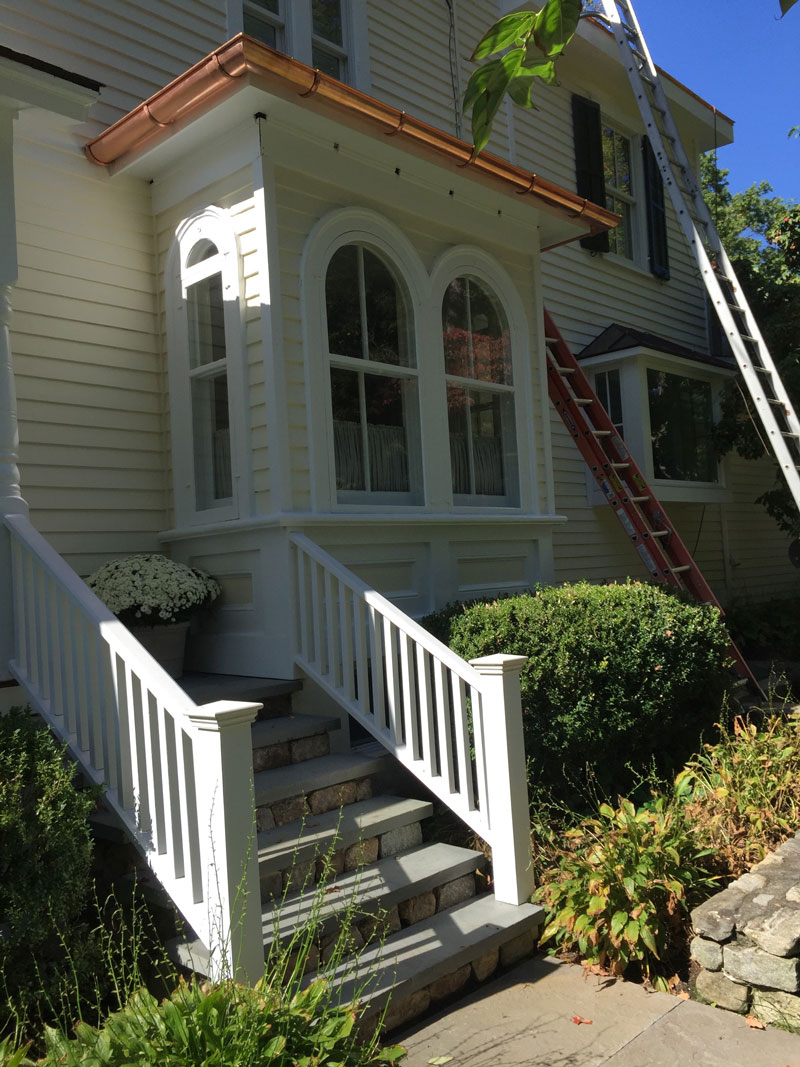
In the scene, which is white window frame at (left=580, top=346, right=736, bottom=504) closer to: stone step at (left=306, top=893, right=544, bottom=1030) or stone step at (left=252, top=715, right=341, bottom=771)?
stone step at (left=252, top=715, right=341, bottom=771)

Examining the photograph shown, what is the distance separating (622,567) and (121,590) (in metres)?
6.12

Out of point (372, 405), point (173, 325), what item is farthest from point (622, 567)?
point (173, 325)

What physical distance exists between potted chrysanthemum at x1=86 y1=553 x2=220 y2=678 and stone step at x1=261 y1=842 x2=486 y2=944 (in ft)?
5.44

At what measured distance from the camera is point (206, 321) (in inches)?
214

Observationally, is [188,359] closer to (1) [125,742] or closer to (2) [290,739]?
(2) [290,739]

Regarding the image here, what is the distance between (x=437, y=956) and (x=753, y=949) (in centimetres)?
115

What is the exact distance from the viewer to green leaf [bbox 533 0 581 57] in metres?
1.86

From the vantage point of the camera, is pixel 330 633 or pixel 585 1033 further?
pixel 330 633

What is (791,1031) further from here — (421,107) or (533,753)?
(421,107)

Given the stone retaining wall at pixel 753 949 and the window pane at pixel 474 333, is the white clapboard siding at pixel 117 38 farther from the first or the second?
the stone retaining wall at pixel 753 949

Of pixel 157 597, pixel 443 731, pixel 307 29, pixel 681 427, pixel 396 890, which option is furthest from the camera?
pixel 681 427

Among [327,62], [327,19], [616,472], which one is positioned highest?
[327,19]

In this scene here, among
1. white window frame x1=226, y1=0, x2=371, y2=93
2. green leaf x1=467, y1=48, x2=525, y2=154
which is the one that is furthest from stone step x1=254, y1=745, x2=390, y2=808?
white window frame x1=226, y1=0, x2=371, y2=93

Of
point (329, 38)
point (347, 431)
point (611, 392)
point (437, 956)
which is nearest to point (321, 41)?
point (329, 38)
